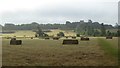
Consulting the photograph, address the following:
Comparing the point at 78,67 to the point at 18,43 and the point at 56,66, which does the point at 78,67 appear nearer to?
the point at 56,66

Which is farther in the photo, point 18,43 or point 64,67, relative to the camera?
point 18,43

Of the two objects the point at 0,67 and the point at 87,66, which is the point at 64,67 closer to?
the point at 87,66

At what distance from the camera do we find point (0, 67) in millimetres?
16047

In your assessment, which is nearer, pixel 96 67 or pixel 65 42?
pixel 96 67

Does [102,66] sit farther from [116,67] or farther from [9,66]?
[9,66]

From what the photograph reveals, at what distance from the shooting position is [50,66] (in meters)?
16.8

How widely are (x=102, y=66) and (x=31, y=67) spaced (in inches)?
159

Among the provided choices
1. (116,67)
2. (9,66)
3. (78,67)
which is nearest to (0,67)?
(9,66)

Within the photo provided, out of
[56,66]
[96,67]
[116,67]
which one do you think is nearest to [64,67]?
[56,66]

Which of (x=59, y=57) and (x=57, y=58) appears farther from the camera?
(x=59, y=57)

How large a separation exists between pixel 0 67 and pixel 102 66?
18.8 feet

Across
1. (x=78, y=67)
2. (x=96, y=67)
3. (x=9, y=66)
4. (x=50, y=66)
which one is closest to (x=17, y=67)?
(x=9, y=66)

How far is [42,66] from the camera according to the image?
16.8 meters

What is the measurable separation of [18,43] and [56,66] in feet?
108
